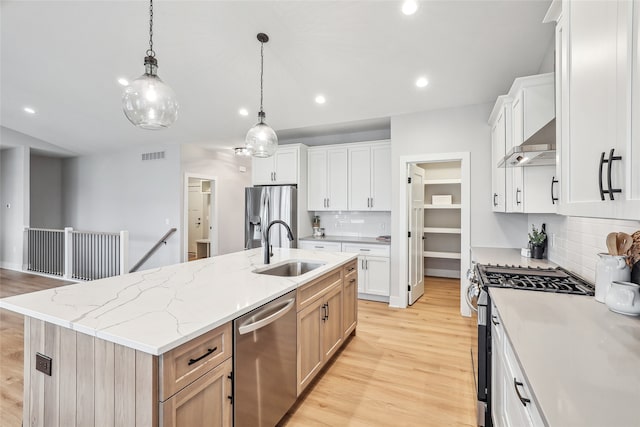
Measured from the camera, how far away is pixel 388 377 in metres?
2.48

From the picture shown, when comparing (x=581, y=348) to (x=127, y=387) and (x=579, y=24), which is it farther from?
(x=127, y=387)

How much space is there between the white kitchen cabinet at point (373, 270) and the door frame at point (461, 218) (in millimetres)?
213

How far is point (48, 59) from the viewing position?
12.9 ft

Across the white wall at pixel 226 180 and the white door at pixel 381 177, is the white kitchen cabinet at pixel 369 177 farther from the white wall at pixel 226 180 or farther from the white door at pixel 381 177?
the white wall at pixel 226 180

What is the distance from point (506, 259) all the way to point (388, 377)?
155 centimetres

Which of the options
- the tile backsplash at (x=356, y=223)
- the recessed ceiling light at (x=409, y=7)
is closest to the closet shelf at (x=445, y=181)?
the tile backsplash at (x=356, y=223)

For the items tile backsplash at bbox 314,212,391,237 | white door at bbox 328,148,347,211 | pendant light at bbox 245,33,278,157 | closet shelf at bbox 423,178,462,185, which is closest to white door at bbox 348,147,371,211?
white door at bbox 328,148,347,211

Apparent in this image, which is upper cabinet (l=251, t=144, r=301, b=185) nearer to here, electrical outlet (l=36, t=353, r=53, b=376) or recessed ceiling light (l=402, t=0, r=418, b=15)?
recessed ceiling light (l=402, t=0, r=418, b=15)

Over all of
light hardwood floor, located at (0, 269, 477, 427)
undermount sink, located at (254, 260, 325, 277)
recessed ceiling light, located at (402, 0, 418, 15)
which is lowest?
light hardwood floor, located at (0, 269, 477, 427)

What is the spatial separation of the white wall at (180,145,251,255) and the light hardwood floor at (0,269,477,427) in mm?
3748

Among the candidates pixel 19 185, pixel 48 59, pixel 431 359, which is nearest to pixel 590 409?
pixel 431 359

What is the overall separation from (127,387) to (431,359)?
2507 millimetres

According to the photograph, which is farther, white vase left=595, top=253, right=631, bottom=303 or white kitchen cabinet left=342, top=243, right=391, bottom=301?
Result: white kitchen cabinet left=342, top=243, right=391, bottom=301

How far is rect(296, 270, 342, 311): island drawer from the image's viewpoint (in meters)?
2.03
